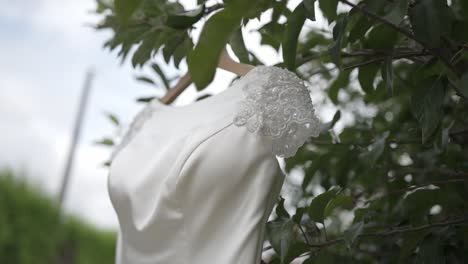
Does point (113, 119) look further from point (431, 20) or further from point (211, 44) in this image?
Result: point (211, 44)

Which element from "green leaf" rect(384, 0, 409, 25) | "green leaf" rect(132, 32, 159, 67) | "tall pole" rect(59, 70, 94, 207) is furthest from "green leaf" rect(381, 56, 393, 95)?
"tall pole" rect(59, 70, 94, 207)

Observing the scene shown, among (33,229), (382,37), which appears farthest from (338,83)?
(33,229)

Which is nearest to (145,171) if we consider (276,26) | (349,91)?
(276,26)

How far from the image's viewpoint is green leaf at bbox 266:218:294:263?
71cm

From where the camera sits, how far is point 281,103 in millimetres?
789

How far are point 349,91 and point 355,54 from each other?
1218mm

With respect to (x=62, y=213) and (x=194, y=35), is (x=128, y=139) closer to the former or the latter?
(x=194, y=35)

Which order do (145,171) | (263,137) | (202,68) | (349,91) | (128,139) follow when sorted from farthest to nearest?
(349,91)
(128,139)
(145,171)
(263,137)
(202,68)

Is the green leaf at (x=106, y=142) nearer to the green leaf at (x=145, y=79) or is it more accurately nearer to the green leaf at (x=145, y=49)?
the green leaf at (x=145, y=79)

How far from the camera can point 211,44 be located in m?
0.35

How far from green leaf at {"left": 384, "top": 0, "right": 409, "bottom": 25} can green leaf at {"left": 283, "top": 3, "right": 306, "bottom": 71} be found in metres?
0.12

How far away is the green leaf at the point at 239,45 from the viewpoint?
0.91 metres

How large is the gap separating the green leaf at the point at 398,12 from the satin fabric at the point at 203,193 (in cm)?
26

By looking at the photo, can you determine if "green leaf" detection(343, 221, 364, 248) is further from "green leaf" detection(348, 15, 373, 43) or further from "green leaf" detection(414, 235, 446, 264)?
"green leaf" detection(348, 15, 373, 43)
